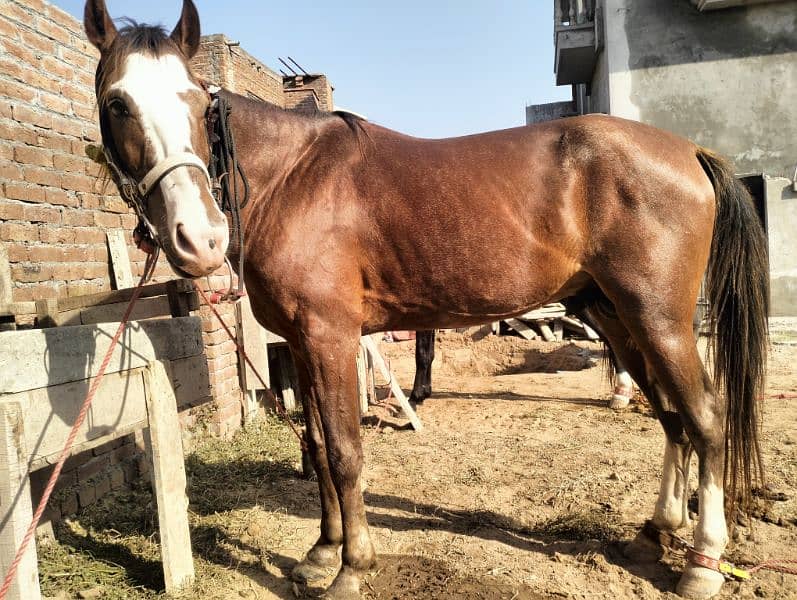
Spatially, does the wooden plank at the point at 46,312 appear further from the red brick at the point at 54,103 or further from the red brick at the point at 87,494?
the red brick at the point at 54,103

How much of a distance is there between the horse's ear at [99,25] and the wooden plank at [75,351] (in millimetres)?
1156

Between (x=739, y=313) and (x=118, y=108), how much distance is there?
299 centimetres

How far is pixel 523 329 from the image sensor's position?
11023 millimetres

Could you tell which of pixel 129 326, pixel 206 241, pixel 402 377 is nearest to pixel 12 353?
pixel 129 326

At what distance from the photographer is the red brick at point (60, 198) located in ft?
11.3

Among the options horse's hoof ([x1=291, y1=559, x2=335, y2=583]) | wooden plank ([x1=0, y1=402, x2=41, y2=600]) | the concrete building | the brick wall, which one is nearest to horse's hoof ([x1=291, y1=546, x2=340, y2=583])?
horse's hoof ([x1=291, y1=559, x2=335, y2=583])

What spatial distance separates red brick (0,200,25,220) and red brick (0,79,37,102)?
0.63 m

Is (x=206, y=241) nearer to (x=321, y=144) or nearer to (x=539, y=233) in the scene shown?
(x=321, y=144)

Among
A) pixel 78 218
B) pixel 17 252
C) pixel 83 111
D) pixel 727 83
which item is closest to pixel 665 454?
pixel 17 252

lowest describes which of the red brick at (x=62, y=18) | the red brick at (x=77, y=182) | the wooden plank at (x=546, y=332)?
the wooden plank at (x=546, y=332)

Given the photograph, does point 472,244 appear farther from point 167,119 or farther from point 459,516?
point 459,516

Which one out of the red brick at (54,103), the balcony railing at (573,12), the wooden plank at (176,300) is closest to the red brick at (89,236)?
the red brick at (54,103)

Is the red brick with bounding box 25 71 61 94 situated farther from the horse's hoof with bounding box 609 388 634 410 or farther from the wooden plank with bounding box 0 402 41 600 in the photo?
the horse's hoof with bounding box 609 388 634 410

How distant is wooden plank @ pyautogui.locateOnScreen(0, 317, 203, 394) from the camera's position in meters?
2.01
